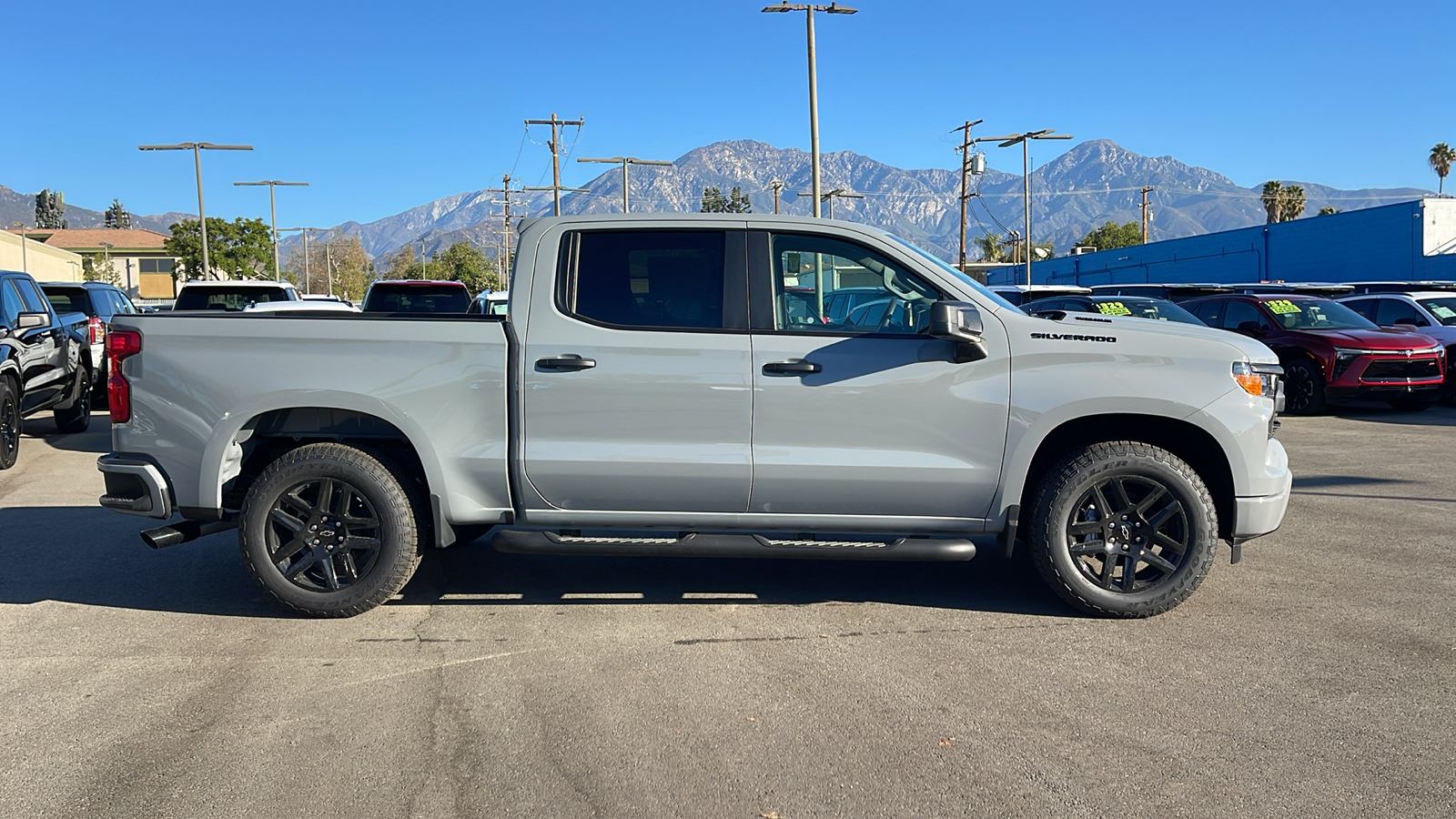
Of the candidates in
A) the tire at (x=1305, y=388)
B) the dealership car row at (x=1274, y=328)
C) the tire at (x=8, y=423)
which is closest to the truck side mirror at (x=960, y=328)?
the dealership car row at (x=1274, y=328)

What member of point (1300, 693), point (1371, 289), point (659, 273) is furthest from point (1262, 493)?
point (1371, 289)

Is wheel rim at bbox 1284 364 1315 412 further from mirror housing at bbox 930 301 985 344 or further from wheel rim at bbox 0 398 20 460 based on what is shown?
wheel rim at bbox 0 398 20 460

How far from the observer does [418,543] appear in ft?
18.0

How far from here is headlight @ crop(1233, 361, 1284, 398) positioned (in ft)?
17.0

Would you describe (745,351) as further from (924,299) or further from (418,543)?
(418,543)

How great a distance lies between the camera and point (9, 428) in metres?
10.2

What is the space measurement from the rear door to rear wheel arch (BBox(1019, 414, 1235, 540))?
1.49 meters

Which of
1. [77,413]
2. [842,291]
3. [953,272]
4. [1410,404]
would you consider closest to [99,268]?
[77,413]

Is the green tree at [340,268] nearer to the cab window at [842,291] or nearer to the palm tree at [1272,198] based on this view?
the palm tree at [1272,198]

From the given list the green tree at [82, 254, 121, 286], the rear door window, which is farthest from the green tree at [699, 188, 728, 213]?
the rear door window

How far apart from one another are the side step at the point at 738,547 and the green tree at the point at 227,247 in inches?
2824

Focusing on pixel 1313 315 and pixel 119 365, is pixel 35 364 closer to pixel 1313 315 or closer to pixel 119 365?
pixel 119 365

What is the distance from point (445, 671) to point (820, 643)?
164 centimetres

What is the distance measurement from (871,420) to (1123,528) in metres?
1.34
